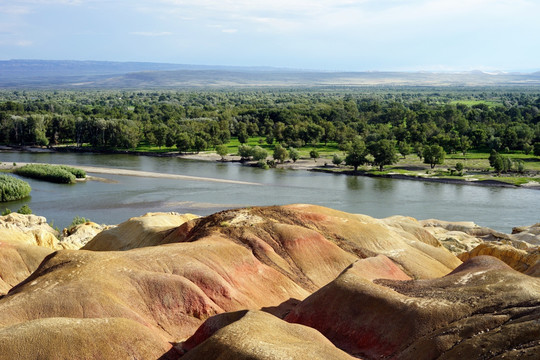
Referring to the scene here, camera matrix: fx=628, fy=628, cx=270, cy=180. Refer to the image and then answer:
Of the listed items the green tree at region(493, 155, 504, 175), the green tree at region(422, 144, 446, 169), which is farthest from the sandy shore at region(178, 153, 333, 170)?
the green tree at region(493, 155, 504, 175)

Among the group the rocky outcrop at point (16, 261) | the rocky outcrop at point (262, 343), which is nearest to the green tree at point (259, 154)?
the rocky outcrop at point (16, 261)

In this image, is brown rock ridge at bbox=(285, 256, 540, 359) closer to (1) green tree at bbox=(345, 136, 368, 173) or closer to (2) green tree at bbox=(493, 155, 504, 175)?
(2) green tree at bbox=(493, 155, 504, 175)

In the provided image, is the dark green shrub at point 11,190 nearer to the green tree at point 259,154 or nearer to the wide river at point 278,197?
the wide river at point 278,197

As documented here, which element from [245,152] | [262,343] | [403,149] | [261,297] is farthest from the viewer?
[245,152]

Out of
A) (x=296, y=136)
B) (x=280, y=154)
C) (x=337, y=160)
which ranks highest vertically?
(x=296, y=136)

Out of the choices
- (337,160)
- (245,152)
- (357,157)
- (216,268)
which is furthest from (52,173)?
(216,268)

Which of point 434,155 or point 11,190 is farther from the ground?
point 434,155

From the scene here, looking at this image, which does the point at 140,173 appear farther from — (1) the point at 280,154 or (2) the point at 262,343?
(2) the point at 262,343

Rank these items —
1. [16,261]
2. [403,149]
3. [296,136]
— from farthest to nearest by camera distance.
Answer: [296,136], [403,149], [16,261]
